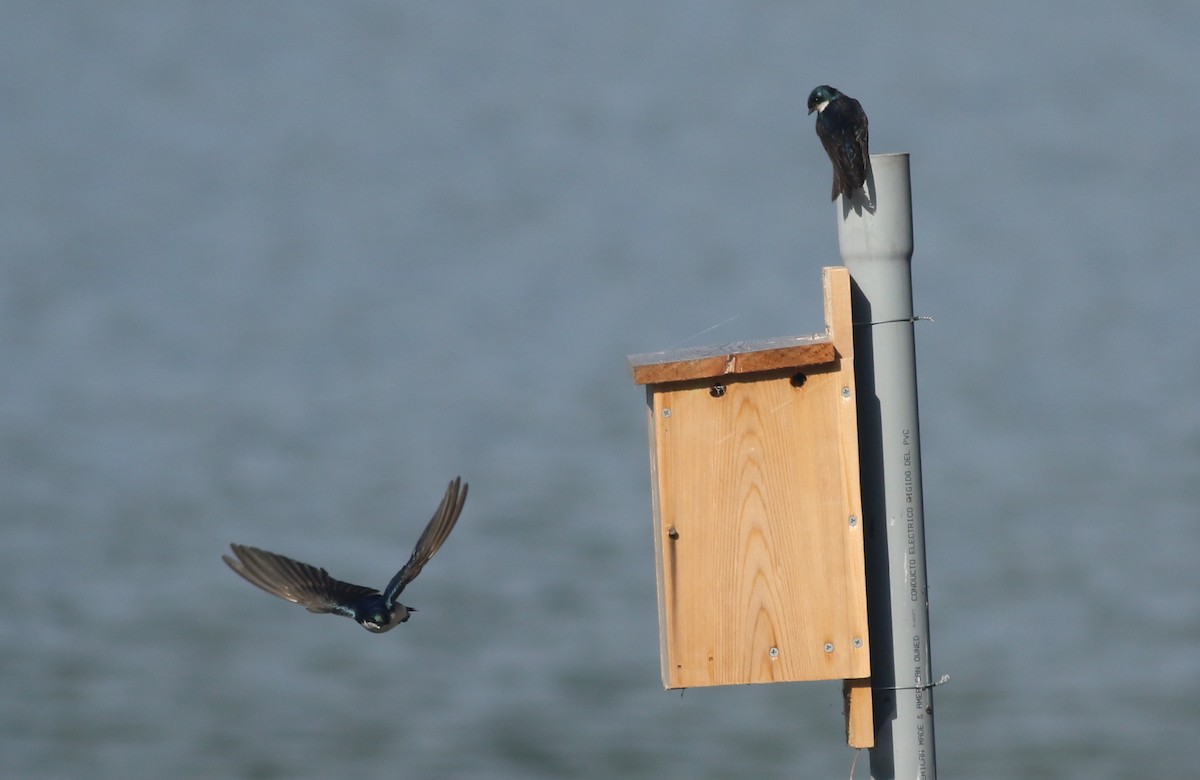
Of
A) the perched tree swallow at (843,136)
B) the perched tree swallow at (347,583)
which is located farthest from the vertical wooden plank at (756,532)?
the perched tree swallow at (347,583)

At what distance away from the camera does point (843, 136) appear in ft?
11.6

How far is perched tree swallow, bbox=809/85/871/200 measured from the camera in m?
3.29

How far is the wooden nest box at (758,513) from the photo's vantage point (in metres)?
3.27

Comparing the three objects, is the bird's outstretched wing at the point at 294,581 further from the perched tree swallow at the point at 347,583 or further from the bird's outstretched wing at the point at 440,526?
the bird's outstretched wing at the point at 440,526

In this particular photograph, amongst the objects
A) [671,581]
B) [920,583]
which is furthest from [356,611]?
[920,583]

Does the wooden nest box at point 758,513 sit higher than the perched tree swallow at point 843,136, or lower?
lower

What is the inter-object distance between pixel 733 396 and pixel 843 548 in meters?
0.38

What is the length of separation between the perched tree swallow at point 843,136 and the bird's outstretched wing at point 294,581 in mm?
1493

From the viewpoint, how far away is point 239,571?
363 cm

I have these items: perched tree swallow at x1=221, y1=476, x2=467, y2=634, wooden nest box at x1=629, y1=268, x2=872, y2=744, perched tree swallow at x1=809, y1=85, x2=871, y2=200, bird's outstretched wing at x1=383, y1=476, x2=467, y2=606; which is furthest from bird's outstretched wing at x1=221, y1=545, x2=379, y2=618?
perched tree swallow at x1=809, y1=85, x2=871, y2=200

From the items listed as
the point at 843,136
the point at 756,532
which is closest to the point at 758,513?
the point at 756,532

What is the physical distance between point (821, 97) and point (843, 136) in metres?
0.41

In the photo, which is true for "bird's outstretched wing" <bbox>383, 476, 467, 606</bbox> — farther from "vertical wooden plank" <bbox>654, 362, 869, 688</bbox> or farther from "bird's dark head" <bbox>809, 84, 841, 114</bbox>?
"bird's dark head" <bbox>809, 84, 841, 114</bbox>

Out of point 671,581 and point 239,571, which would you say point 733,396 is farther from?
point 239,571
